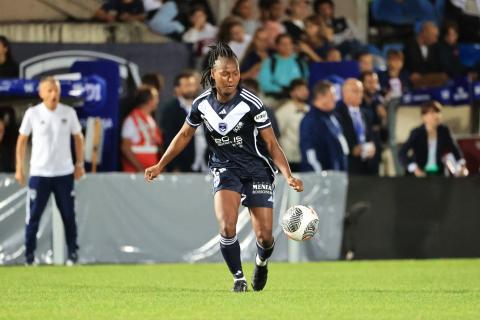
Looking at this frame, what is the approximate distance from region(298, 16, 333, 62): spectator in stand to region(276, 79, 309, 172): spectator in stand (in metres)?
1.89

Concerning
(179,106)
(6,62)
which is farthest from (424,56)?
(6,62)

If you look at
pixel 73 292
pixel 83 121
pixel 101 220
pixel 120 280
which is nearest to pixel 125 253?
pixel 101 220

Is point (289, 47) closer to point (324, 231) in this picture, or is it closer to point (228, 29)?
point (228, 29)

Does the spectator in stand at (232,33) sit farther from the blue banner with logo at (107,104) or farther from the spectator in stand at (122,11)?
the blue banner with logo at (107,104)

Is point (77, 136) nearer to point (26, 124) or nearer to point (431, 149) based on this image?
point (26, 124)

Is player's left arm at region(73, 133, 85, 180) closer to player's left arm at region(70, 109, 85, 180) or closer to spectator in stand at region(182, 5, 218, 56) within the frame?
player's left arm at region(70, 109, 85, 180)

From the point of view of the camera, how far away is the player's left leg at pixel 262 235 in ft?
35.5

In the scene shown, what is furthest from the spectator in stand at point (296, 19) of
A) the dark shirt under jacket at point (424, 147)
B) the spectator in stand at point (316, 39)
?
the dark shirt under jacket at point (424, 147)

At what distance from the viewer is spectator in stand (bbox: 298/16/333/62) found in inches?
810

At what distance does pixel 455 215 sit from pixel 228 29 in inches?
181

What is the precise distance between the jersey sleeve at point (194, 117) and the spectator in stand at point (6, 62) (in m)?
7.43

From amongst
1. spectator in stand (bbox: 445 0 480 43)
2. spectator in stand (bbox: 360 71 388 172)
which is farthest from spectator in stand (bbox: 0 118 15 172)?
spectator in stand (bbox: 445 0 480 43)

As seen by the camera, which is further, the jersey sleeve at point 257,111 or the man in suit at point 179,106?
the man in suit at point 179,106

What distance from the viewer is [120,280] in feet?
42.9
